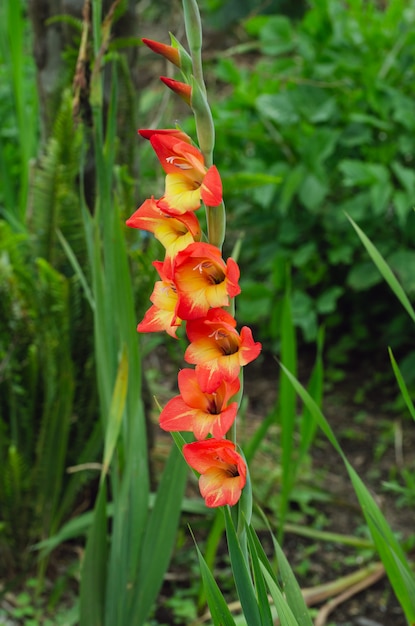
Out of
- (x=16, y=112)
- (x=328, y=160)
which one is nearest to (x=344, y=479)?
(x=328, y=160)

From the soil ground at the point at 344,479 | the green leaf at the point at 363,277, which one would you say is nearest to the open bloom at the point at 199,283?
the soil ground at the point at 344,479

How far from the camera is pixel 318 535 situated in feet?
6.79

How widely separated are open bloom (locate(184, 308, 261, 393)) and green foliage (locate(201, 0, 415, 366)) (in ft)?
5.80

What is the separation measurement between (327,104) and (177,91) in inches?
80.1

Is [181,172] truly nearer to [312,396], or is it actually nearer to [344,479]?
[312,396]

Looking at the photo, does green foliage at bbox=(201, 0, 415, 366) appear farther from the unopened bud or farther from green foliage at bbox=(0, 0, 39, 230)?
the unopened bud

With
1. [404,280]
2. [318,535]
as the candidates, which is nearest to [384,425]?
[404,280]

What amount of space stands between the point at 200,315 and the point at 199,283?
0.10ft

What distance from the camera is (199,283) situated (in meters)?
0.76

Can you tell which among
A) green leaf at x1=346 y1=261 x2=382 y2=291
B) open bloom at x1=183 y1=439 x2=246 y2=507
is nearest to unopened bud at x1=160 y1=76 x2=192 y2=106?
open bloom at x1=183 y1=439 x2=246 y2=507

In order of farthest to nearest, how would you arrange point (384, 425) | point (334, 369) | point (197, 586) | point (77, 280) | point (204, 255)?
point (334, 369)
point (384, 425)
point (197, 586)
point (77, 280)
point (204, 255)

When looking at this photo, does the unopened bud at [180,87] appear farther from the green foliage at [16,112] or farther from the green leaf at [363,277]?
the green leaf at [363,277]

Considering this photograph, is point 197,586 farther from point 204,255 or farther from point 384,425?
point 204,255

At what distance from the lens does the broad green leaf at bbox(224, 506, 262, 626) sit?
2.65ft
